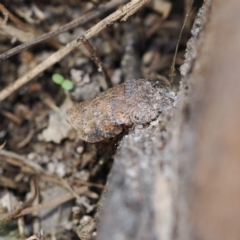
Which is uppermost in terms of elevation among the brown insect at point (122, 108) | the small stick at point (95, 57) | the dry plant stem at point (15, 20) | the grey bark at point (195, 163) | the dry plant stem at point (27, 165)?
→ the dry plant stem at point (15, 20)

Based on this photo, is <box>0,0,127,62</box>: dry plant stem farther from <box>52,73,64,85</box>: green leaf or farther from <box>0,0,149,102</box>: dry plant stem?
<box>52,73,64,85</box>: green leaf

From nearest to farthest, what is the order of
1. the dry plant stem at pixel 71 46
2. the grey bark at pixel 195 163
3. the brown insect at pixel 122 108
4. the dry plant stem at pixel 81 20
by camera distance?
1. the grey bark at pixel 195 163
2. the brown insect at pixel 122 108
3. the dry plant stem at pixel 71 46
4. the dry plant stem at pixel 81 20

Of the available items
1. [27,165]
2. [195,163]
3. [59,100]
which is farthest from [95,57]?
[195,163]

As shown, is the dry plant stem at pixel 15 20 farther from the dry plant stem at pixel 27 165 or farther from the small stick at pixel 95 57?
the dry plant stem at pixel 27 165

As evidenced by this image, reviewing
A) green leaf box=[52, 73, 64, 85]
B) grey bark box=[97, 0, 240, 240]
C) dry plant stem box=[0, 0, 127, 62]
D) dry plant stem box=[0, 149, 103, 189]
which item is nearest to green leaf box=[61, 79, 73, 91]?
green leaf box=[52, 73, 64, 85]

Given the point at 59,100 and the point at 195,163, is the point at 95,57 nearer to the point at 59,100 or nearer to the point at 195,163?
the point at 59,100

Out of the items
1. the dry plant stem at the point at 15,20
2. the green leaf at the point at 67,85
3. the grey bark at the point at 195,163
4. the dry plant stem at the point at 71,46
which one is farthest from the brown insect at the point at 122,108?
the dry plant stem at the point at 15,20
